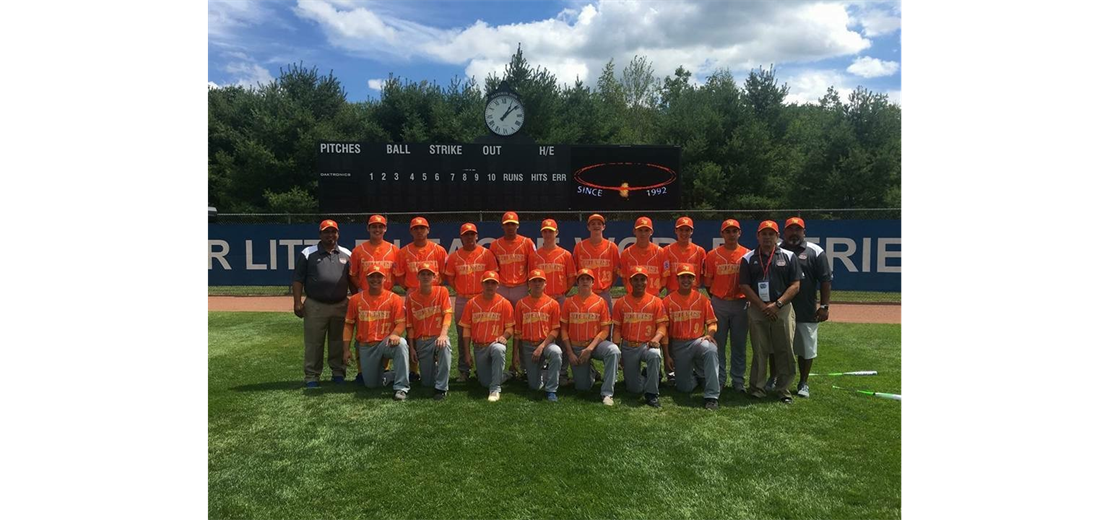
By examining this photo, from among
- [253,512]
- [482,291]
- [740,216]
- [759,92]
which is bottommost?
[253,512]

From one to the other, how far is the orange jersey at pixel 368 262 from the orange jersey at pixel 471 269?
733 millimetres

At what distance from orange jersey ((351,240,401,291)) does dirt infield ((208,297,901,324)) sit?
6894mm

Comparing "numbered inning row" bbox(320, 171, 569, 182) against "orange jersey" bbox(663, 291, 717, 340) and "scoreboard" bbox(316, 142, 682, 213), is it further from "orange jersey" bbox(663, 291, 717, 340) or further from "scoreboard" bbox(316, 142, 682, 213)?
"orange jersey" bbox(663, 291, 717, 340)

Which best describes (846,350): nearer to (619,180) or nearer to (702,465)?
(702,465)

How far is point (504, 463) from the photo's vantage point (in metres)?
4.18

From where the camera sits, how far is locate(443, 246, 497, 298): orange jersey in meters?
6.57

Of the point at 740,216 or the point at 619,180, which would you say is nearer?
the point at 619,180

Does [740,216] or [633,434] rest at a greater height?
[740,216]

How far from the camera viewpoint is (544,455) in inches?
170

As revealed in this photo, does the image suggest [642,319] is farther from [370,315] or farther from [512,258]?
[370,315]

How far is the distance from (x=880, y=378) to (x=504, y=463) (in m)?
4.73

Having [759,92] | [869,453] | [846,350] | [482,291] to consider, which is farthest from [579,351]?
[759,92]

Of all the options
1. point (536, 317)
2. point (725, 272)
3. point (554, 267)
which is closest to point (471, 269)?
point (554, 267)

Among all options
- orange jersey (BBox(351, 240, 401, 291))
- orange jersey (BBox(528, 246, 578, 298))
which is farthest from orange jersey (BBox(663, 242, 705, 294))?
orange jersey (BBox(351, 240, 401, 291))
